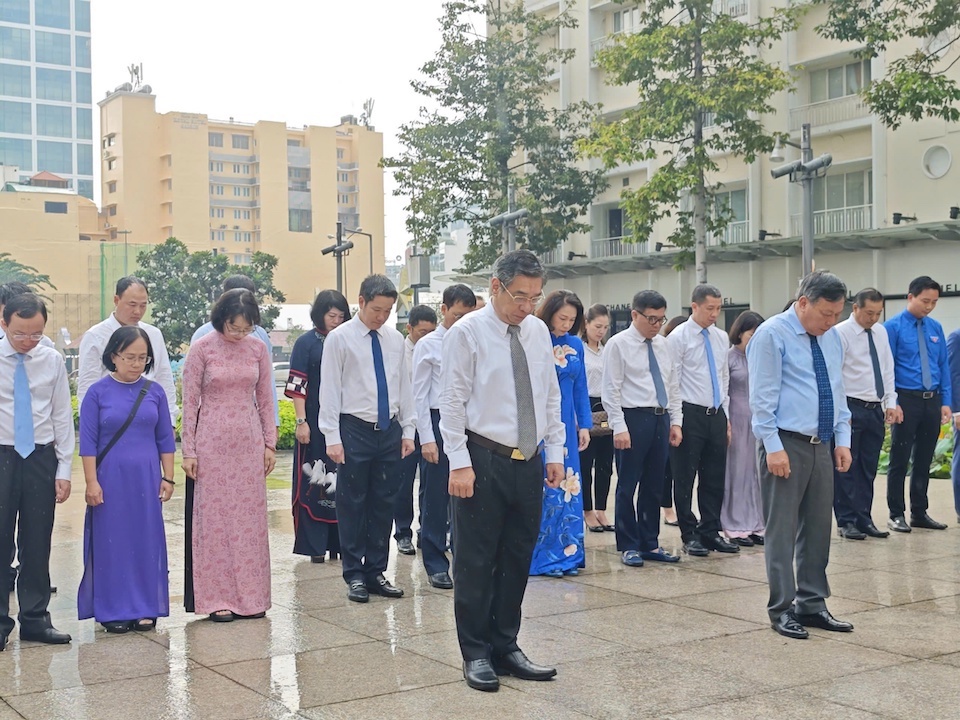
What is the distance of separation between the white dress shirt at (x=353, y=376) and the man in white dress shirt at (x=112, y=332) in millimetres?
926

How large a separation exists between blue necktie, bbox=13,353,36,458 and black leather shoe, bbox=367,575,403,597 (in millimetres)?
2188

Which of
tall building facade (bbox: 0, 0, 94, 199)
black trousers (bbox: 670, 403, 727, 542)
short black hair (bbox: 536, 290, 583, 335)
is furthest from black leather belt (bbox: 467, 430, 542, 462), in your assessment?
tall building facade (bbox: 0, 0, 94, 199)

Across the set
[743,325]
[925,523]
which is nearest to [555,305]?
[743,325]

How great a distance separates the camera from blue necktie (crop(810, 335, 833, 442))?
6.30 metres

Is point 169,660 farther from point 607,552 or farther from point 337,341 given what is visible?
point 607,552

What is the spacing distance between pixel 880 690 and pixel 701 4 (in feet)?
80.0

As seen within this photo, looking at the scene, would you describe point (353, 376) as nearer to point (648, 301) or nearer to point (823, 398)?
point (648, 301)

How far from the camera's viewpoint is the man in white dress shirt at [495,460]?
17.4ft

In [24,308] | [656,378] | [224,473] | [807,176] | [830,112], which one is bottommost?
[224,473]

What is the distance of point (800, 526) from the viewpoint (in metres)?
6.44

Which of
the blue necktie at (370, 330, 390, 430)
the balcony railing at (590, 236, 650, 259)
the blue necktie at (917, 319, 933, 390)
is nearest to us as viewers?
the blue necktie at (370, 330, 390, 430)

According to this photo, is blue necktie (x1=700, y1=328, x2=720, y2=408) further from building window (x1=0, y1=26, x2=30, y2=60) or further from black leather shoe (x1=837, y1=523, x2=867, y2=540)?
building window (x1=0, y1=26, x2=30, y2=60)

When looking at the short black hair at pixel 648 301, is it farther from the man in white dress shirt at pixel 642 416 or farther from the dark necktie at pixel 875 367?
the dark necktie at pixel 875 367

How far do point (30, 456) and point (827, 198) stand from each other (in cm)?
2819
